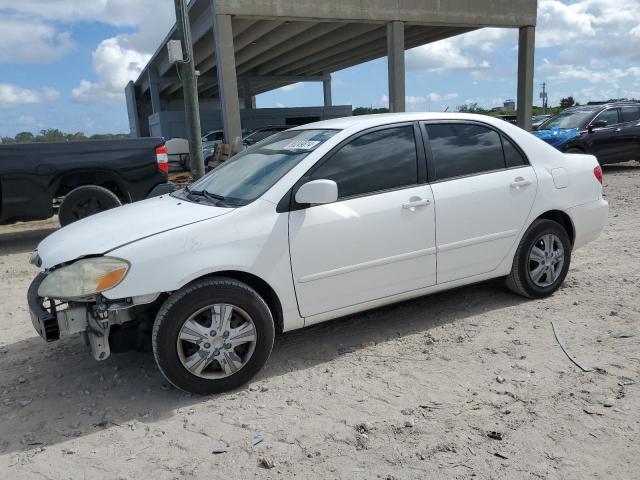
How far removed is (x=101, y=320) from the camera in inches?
122

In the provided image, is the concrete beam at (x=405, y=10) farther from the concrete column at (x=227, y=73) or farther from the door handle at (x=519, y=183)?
the door handle at (x=519, y=183)

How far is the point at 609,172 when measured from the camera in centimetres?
1377

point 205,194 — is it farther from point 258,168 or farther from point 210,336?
point 210,336

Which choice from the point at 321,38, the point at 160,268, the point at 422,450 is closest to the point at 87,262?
the point at 160,268

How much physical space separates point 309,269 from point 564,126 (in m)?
11.9

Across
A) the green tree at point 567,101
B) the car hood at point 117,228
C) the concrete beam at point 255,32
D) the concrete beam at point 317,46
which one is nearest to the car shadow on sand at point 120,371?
the car hood at point 117,228

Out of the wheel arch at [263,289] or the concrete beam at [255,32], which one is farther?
the concrete beam at [255,32]

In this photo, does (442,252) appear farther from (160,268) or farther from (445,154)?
(160,268)

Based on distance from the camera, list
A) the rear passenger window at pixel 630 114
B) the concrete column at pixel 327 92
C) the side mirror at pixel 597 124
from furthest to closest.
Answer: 1. the concrete column at pixel 327 92
2. the rear passenger window at pixel 630 114
3. the side mirror at pixel 597 124

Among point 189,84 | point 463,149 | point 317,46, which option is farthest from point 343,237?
point 317,46

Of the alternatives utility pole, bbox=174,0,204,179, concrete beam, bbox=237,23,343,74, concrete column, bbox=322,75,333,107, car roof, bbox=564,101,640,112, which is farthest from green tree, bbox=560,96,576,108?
utility pole, bbox=174,0,204,179

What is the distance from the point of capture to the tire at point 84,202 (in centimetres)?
747

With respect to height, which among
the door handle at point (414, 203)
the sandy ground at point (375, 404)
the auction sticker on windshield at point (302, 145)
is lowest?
the sandy ground at point (375, 404)

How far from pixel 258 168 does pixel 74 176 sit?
5015 millimetres
